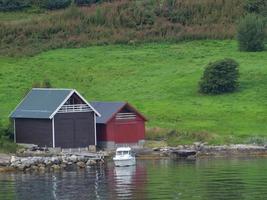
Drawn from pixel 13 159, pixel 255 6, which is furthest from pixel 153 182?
pixel 255 6

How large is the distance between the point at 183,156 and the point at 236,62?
21111 mm

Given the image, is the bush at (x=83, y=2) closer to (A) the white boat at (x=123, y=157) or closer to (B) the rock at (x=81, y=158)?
(A) the white boat at (x=123, y=157)

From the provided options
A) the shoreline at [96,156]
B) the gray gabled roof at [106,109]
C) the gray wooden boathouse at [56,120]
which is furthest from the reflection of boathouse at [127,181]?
the gray gabled roof at [106,109]

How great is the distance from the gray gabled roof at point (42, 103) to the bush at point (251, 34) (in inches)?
1160

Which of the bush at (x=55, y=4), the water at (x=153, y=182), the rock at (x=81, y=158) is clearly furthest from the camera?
the bush at (x=55, y=4)

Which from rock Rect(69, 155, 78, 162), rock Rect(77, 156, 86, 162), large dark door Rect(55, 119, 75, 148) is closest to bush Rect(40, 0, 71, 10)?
large dark door Rect(55, 119, 75, 148)

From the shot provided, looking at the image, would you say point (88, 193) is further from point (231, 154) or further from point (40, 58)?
point (40, 58)

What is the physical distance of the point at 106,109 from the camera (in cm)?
9769

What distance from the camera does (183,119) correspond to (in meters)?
101

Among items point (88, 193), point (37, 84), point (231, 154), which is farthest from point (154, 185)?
point (37, 84)

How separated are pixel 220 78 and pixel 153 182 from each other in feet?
113

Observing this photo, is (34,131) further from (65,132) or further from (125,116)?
(125,116)

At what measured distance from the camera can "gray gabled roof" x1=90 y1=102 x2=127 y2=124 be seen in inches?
3802

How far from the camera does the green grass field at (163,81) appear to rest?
10025cm
